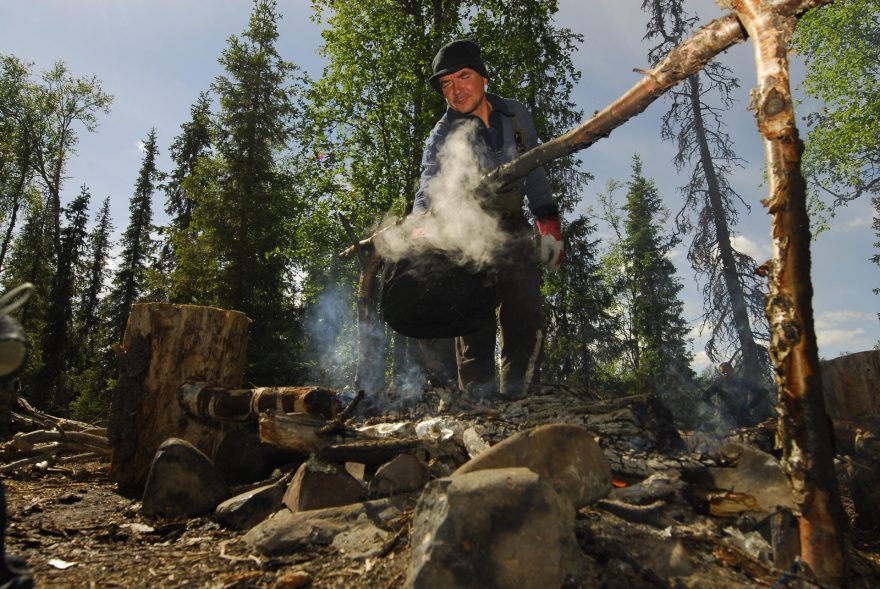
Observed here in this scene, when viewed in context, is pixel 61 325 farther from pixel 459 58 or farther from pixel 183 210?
pixel 459 58

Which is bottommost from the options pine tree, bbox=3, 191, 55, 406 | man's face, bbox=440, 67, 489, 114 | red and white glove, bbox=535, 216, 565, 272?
red and white glove, bbox=535, 216, 565, 272

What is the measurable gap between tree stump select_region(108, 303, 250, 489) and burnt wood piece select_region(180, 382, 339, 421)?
0.18m

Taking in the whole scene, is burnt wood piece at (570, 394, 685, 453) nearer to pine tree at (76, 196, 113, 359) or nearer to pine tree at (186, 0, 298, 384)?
pine tree at (186, 0, 298, 384)

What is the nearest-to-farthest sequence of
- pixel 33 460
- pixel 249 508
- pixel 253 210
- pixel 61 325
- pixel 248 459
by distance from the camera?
pixel 249 508 → pixel 248 459 → pixel 33 460 → pixel 253 210 → pixel 61 325

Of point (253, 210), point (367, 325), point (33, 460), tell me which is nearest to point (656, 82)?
point (367, 325)

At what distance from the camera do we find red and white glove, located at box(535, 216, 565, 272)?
15.2 ft

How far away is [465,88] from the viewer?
194 inches

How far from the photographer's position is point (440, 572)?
1810 mm

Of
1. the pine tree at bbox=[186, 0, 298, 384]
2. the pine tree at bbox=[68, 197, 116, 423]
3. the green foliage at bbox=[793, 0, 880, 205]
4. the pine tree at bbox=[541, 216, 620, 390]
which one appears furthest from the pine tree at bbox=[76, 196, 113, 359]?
the green foliage at bbox=[793, 0, 880, 205]

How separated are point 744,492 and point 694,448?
804 millimetres

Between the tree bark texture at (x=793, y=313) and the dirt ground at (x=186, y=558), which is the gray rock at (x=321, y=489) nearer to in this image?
the dirt ground at (x=186, y=558)

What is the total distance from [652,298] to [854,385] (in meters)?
20.2

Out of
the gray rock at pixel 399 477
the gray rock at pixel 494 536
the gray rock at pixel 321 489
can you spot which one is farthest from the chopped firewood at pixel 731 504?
the gray rock at pixel 321 489

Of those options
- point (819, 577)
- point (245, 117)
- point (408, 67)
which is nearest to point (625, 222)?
point (408, 67)
